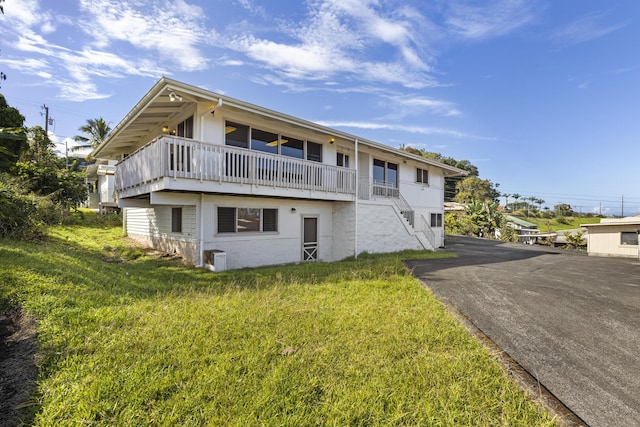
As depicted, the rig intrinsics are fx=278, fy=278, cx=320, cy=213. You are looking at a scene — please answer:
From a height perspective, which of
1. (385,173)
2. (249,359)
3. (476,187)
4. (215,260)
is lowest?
(249,359)

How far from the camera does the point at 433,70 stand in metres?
17.0

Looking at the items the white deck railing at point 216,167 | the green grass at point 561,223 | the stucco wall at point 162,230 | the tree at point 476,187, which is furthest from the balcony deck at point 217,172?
the green grass at point 561,223

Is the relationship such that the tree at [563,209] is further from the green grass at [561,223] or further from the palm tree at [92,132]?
the palm tree at [92,132]

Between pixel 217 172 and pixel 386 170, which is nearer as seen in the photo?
pixel 217 172

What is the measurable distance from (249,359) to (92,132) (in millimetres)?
46713

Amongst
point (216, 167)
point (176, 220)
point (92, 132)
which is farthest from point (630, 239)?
point (92, 132)

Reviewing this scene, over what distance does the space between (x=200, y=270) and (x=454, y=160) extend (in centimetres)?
5946

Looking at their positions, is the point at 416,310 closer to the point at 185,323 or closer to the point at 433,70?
the point at 185,323

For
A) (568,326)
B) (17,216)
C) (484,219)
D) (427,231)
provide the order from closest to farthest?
(568,326), (17,216), (427,231), (484,219)

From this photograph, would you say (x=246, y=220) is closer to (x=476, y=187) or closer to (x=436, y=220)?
(x=436, y=220)

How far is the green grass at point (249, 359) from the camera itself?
254 cm

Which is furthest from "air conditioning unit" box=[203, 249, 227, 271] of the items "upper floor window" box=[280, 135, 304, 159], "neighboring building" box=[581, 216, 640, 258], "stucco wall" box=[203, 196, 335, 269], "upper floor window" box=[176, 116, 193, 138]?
"neighboring building" box=[581, 216, 640, 258]

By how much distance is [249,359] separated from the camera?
334 centimetres

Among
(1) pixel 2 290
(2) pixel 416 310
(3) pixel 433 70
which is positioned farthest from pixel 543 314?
(3) pixel 433 70
